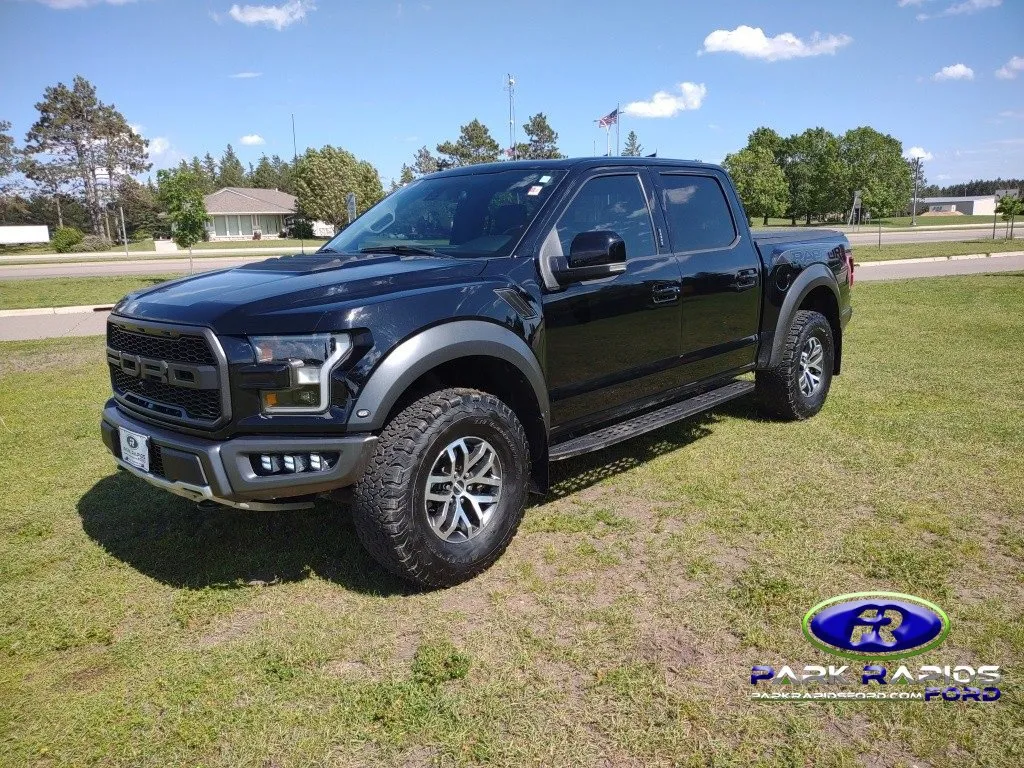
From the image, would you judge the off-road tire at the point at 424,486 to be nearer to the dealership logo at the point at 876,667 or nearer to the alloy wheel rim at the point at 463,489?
the alloy wheel rim at the point at 463,489

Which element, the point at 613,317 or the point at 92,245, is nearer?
the point at 613,317

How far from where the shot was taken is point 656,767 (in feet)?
7.50

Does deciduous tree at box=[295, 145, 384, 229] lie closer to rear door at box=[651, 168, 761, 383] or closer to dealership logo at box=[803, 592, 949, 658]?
rear door at box=[651, 168, 761, 383]

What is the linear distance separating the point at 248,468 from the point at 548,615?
1.42m

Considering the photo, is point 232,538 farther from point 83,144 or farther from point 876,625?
point 83,144

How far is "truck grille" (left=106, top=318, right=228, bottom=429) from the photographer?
9.80 feet

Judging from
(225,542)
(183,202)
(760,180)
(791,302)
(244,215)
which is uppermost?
(760,180)

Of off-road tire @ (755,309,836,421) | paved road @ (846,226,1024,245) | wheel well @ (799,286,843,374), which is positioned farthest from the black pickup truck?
paved road @ (846,226,1024,245)

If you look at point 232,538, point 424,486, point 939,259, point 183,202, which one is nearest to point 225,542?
point 232,538

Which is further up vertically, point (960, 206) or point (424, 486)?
point (960, 206)

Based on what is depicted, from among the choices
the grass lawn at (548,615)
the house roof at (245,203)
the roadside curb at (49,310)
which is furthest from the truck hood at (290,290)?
the house roof at (245,203)

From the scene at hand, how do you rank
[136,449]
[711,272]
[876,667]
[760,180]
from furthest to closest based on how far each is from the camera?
[760,180] → [711,272] → [136,449] → [876,667]

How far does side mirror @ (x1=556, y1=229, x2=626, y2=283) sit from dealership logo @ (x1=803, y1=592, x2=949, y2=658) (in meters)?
1.89

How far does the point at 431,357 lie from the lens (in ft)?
10.4
